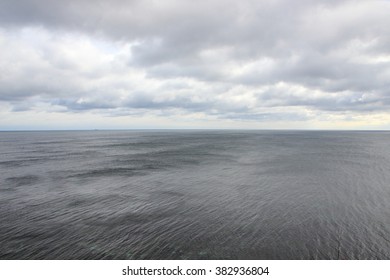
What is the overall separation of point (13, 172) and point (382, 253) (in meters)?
73.8

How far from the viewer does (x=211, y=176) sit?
54188 mm

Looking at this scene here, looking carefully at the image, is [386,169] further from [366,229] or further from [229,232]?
[229,232]

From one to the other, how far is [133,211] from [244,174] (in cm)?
3227

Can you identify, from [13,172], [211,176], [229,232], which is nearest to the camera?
[229,232]

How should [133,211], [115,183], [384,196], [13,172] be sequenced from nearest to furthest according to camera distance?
1. [133,211]
2. [384,196]
3. [115,183]
4. [13,172]

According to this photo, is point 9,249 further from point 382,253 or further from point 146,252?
point 382,253

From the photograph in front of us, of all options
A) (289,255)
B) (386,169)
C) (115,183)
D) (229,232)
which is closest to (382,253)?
(289,255)

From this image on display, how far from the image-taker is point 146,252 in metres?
21.5

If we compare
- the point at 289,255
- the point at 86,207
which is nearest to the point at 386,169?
the point at 289,255

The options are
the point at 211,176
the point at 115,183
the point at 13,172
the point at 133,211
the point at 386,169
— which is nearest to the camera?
the point at 133,211

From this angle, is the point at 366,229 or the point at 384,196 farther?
the point at 384,196

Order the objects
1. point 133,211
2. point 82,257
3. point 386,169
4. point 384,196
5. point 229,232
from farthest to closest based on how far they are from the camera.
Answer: point 386,169 < point 384,196 < point 133,211 < point 229,232 < point 82,257

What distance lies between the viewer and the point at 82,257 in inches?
820

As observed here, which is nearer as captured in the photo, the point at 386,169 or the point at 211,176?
the point at 211,176
